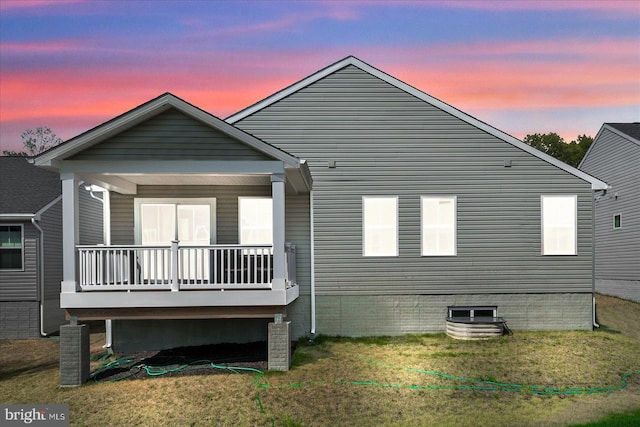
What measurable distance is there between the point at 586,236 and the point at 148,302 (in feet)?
35.8

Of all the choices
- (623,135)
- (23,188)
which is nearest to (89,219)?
(23,188)

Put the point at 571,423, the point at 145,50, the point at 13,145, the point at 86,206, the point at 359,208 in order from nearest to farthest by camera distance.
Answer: the point at 571,423, the point at 359,208, the point at 145,50, the point at 86,206, the point at 13,145

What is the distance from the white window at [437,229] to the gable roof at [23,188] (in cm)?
1221

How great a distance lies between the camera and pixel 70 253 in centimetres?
1157

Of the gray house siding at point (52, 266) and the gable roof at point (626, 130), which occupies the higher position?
the gable roof at point (626, 130)

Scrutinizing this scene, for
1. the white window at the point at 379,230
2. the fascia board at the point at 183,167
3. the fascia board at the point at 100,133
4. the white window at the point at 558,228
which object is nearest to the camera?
the fascia board at the point at 100,133

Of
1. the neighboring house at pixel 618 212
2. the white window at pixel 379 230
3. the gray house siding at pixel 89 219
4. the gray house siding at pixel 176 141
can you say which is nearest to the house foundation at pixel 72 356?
the gray house siding at pixel 176 141

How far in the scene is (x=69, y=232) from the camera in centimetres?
1161

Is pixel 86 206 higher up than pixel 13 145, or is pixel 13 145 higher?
pixel 13 145

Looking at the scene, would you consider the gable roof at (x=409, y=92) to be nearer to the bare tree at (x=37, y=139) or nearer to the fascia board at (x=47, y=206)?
the fascia board at (x=47, y=206)

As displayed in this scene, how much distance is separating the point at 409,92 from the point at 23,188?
45.1 feet

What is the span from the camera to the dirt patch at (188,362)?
1193 cm

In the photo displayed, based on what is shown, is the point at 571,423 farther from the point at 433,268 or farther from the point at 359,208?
the point at 359,208

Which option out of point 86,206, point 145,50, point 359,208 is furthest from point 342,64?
point 86,206
